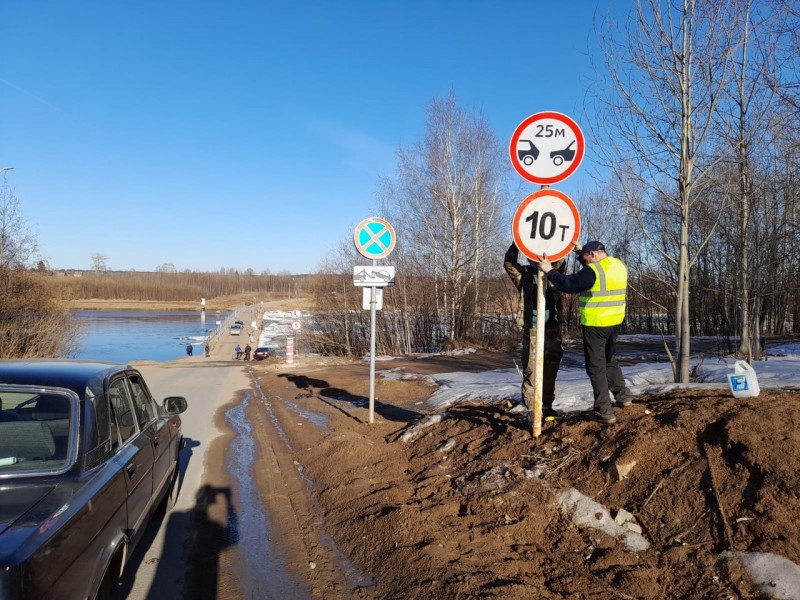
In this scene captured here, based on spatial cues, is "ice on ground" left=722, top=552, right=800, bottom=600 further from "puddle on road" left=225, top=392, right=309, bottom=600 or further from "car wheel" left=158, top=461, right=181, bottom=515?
"car wheel" left=158, top=461, right=181, bottom=515

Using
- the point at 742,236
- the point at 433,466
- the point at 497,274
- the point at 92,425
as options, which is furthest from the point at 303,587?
the point at 497,274

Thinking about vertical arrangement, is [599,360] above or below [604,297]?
below

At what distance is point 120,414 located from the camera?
383cm

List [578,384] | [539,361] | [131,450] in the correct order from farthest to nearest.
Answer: [578,384] → [539,361] → [131,450]

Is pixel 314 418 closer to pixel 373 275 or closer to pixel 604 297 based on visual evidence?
pixel 373 275

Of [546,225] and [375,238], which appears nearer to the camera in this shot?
[546,225]

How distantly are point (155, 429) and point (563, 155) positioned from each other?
171 inches

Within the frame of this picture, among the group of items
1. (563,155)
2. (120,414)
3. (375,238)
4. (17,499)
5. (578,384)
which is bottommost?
(578,384)

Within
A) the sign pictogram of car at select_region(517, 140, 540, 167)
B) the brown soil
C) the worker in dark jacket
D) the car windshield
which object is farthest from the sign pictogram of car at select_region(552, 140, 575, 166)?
the car windshield

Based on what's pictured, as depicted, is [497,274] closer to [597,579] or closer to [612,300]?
[612,300]

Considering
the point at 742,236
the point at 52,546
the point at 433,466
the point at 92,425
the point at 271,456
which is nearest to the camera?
the point at 52,546

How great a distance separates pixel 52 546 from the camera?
88.3 inches

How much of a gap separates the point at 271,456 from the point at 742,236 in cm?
1469

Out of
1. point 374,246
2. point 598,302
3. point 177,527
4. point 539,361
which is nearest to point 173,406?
point 177,527
